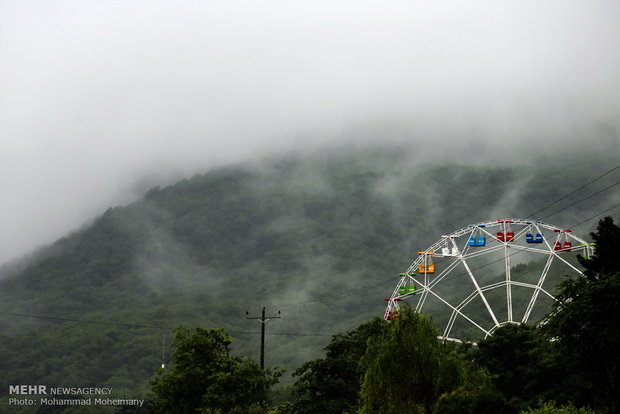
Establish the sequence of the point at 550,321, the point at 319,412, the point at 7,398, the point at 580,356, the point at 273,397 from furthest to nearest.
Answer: the point at 7,398 < the point at 273,397 < the point at 319,412 < the point at 550,321 < the point at 580,356

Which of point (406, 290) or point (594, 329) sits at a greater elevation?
point (406, 290)

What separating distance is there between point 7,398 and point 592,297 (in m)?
194

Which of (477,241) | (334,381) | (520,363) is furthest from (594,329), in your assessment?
(477,241)

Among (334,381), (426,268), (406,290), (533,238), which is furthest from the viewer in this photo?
(406,290)

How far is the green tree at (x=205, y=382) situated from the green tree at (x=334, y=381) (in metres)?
4.05

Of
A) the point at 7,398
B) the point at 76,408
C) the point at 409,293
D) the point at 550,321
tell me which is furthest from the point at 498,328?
the point at 7,398

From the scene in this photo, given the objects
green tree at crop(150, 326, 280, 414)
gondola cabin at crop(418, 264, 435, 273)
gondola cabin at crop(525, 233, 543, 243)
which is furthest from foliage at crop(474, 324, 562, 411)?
green tree at crop(150, 326, 280, 414)

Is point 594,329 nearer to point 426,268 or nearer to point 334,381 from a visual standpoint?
point 334,381

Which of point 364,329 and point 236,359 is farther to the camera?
point 364,329

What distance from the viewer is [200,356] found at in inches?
2290

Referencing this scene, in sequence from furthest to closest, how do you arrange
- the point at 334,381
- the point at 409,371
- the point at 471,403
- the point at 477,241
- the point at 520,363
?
1. the point at 477,241
2. the point at 520,363
3. the point at 334,381
4. the point at 409,371
5. the point at 471,403

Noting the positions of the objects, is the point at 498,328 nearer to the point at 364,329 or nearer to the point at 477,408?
the point at 364,329

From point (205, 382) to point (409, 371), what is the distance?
74.9ft

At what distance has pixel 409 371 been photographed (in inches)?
1556
